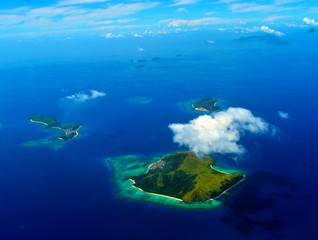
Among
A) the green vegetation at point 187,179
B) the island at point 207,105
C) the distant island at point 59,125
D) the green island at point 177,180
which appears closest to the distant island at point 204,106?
the island at point 207,105

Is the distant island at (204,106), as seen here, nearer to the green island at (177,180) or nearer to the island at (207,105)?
the island at (207,105)

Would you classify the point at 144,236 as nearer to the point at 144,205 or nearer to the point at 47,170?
the point at 144,205

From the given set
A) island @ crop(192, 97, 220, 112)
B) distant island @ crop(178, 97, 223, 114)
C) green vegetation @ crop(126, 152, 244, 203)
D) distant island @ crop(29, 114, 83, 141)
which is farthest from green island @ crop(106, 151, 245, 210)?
island @ crop(192, 97, 220, 112)

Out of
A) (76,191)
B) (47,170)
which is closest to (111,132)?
(47,170)

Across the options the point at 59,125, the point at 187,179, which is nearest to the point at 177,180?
the point at 187,179

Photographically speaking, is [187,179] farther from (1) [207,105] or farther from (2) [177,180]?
(1) [207,105]
